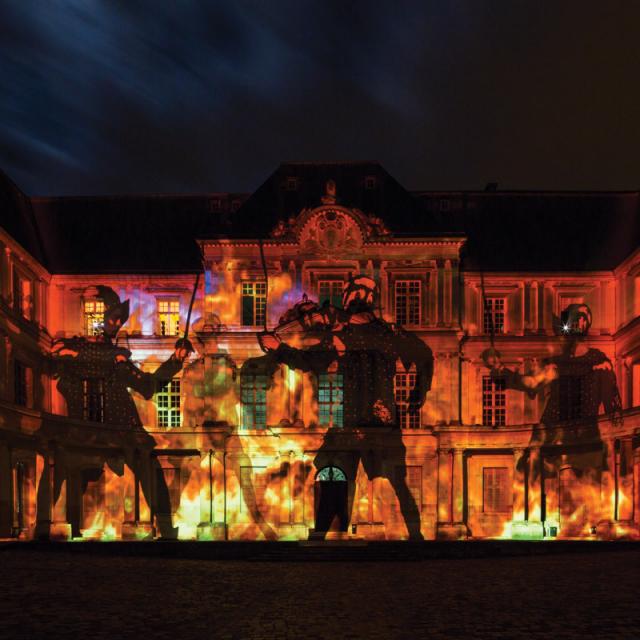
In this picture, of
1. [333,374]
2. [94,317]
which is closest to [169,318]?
[94,317]

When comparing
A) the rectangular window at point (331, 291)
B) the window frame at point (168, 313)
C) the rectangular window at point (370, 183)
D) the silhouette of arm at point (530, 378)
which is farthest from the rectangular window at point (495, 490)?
the window frame at point (168, 313)

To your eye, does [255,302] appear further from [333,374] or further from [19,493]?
[19,493]

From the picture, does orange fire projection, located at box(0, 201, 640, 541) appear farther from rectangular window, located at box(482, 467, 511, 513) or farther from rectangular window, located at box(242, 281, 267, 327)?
rectangular window, located at box(242, 281, 267, 327)

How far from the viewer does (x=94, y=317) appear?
4472 centimetres

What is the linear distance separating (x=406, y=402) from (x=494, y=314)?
20.8ft

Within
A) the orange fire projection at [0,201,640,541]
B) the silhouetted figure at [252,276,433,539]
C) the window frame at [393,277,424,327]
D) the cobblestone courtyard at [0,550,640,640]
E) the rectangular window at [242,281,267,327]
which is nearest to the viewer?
the cobblestone courtyard at [0,550,640,640]

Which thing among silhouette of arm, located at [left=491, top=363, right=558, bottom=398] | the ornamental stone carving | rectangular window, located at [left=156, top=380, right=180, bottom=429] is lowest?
rectangular window, located at [left=156, top=380, right=180, bottom=429]

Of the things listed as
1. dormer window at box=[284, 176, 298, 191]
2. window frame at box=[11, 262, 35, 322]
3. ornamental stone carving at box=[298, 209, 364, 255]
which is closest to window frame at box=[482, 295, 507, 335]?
ornamental stone carving at box=[298, 209, 364, 255]

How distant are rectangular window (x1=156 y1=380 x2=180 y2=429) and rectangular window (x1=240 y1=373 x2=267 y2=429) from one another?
3.57m

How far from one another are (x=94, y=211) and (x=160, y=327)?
8125 millimetres

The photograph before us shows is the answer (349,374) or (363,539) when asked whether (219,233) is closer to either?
(349,374)

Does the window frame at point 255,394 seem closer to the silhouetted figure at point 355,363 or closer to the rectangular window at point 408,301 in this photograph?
the silhouetted figure at point 355,363

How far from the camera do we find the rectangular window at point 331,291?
43.1 m

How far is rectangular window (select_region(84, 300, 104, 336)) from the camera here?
4463cm
